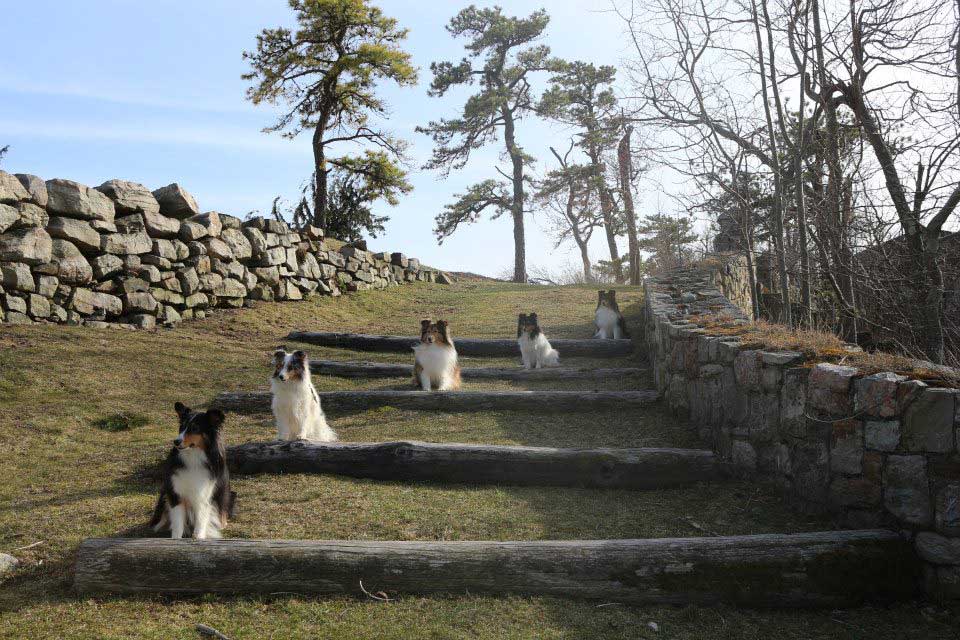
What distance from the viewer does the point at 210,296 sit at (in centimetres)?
1206

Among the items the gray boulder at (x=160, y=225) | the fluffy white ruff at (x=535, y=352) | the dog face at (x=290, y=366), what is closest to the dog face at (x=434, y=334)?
the fluffy white ruff at (x=535, y=352)

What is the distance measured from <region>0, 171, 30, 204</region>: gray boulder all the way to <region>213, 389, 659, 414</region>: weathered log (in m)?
4.06

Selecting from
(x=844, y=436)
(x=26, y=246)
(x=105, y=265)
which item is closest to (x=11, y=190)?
(x=26, y=246)

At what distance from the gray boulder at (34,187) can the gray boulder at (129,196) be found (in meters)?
1.10

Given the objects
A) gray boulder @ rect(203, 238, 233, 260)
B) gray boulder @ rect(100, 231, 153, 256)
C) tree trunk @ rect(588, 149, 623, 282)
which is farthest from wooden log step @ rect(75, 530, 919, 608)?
tree trunk @ rect(588, 149, 623, 282)

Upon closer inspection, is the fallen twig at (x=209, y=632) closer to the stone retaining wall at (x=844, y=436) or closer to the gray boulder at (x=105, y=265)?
the stone retaining wall at (x=844, y=436)

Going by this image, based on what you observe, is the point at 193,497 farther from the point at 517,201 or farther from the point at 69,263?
the point at 517,201

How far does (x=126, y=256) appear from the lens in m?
10.4

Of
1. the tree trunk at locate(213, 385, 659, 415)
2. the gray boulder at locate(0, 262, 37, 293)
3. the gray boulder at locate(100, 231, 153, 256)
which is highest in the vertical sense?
the gray boulder at locate(100, 231, 153, 256)

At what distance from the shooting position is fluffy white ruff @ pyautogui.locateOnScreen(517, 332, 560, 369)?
9.56 m

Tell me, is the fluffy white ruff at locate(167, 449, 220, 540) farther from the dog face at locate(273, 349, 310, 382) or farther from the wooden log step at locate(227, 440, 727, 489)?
the dog face at locate(273, 349, 310, 382)

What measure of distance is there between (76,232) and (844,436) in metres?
9.70

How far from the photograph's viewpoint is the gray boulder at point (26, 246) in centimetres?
876

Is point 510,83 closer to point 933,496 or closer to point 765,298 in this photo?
point 765,298
